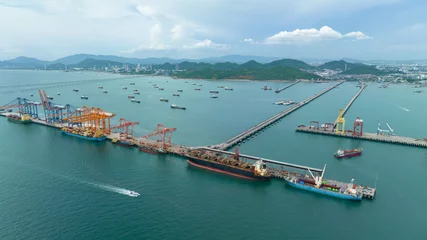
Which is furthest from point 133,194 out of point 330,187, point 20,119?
point 20,119

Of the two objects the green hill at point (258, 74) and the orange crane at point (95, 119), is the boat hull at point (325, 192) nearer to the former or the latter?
the orange crane at point (95, 119)

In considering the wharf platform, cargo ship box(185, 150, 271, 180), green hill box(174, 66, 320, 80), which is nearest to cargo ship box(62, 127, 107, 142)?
cargo ship box(185, 150, 271, 180)

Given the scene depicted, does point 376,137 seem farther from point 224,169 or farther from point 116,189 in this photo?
point 116,189

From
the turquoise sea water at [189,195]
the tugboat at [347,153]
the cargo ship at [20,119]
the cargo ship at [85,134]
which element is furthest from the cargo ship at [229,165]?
the cargo ship at [20,119]

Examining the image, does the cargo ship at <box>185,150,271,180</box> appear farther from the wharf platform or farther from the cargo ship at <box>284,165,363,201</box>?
the wharf platform

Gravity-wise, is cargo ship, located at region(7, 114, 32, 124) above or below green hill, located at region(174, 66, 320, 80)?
below
